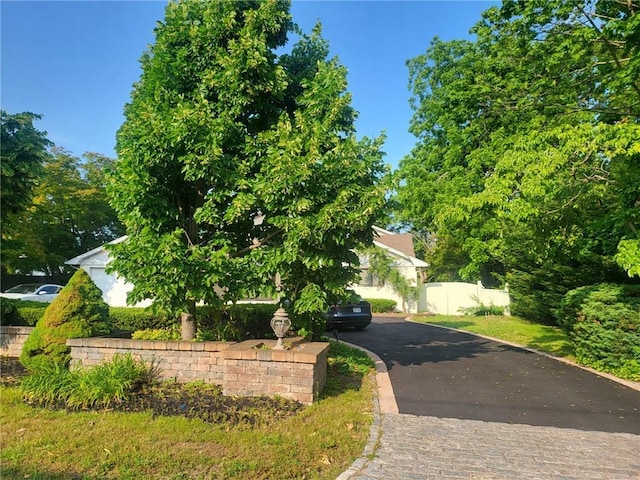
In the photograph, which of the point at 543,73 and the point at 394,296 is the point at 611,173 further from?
the point at 394,296

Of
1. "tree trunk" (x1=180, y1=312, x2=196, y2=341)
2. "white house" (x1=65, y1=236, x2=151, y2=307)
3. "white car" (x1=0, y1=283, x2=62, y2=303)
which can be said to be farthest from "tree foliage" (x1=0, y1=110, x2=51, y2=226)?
"white car" (x1=0, y1=283, x2=62, y2=303)

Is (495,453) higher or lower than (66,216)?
lower

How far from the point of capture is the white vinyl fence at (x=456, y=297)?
20.4 m

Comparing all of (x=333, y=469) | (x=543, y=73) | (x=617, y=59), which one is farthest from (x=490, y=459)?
(x=543, y=73)

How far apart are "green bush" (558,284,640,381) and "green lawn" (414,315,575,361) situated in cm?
116

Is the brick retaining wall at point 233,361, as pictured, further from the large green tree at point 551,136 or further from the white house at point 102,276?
the white house at point 102,276

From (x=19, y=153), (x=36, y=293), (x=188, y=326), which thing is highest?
(x=19, y=153)

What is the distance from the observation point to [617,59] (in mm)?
7023

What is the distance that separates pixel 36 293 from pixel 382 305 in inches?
696

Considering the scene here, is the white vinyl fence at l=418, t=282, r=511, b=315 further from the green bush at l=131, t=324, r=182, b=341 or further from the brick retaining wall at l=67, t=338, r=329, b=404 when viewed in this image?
the brick retaining wall at l=67, t=338, r=329, b=404

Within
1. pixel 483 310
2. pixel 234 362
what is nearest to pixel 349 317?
pixel 234 362

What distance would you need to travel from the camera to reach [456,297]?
2139 centimetres

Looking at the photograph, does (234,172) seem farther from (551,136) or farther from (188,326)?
(551,136)

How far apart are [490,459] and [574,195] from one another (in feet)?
19.2
